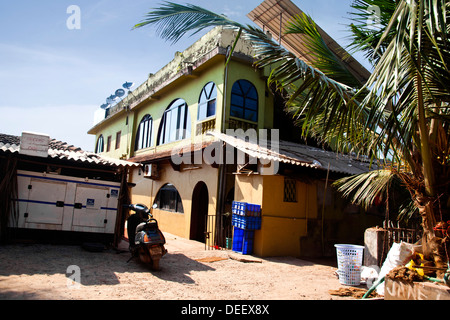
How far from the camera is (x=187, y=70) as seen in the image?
12820 mm

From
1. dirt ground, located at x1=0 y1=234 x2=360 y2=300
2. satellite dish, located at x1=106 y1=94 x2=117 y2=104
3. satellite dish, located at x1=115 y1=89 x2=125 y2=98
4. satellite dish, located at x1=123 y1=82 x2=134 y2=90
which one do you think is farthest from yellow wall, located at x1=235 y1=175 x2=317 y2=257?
satellite dish, located at x1=106 y1=94 x2=117 y2=104

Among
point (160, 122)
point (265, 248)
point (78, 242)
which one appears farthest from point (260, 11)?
point (78, 242)

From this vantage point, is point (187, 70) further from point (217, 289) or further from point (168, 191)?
point (217, 289)

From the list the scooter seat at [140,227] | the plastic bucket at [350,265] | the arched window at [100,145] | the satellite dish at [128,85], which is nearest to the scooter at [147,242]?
the scooter seat at [140,227]

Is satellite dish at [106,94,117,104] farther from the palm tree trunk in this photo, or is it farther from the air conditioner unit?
the palm tree trunk

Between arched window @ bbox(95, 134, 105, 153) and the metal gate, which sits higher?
arched window @ bbox(95, 134, 105, 153)

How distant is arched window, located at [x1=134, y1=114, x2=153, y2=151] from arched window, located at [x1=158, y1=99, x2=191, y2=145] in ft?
4.75

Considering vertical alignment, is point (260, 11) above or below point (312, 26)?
above

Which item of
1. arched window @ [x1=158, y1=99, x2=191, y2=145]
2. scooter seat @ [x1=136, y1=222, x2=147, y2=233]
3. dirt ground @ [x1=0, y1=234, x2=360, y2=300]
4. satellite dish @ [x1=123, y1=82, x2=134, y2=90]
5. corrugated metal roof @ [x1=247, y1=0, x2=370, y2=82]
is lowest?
dirt ground @ [x1=0, y1=234, x2=360, y2=300]

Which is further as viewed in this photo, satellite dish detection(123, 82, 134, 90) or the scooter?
satellite dish detection(123, 82, 134, 90)

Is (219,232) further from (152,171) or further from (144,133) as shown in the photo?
(144,133)

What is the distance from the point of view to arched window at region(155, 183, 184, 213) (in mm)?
13500

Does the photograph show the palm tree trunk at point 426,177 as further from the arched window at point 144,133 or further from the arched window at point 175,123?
the arched window at point 144,133
